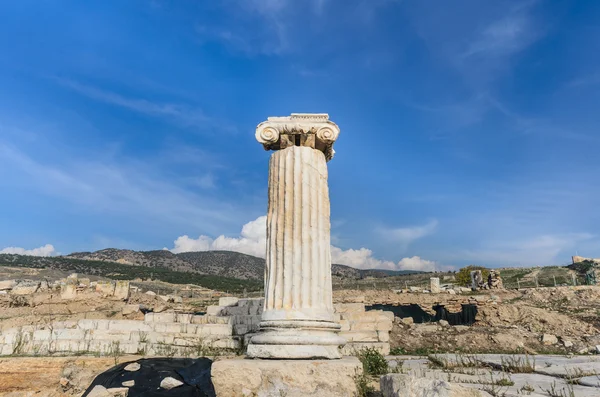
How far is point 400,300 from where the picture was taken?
22.5m

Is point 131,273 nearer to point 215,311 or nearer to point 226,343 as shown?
point 215,311

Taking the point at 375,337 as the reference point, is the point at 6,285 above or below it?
above

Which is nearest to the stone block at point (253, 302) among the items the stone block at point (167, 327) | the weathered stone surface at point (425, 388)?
the stone block at point (167, 327)

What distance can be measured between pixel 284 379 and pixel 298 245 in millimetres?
1595

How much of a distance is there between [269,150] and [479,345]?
9912 millimetres

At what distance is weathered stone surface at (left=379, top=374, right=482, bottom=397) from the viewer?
2.84 meters

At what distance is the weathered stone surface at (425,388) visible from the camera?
9.32 feet

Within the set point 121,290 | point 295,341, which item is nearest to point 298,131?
point 295,341

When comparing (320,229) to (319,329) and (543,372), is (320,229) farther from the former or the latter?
(543,372)

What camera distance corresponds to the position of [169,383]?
4.82 m

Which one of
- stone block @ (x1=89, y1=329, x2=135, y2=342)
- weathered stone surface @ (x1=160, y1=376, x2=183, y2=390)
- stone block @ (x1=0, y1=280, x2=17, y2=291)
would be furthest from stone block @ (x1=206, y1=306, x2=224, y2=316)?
stone block @ (x1=0, y1=280, x2=17, y2=291)

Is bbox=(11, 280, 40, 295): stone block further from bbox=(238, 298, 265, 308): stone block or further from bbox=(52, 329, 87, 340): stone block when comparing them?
bbox=(238, 298, 265, 308): stone block

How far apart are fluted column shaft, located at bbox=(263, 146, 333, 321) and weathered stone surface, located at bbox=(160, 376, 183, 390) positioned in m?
→ 1.47

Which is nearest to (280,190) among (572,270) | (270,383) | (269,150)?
(269,150)
